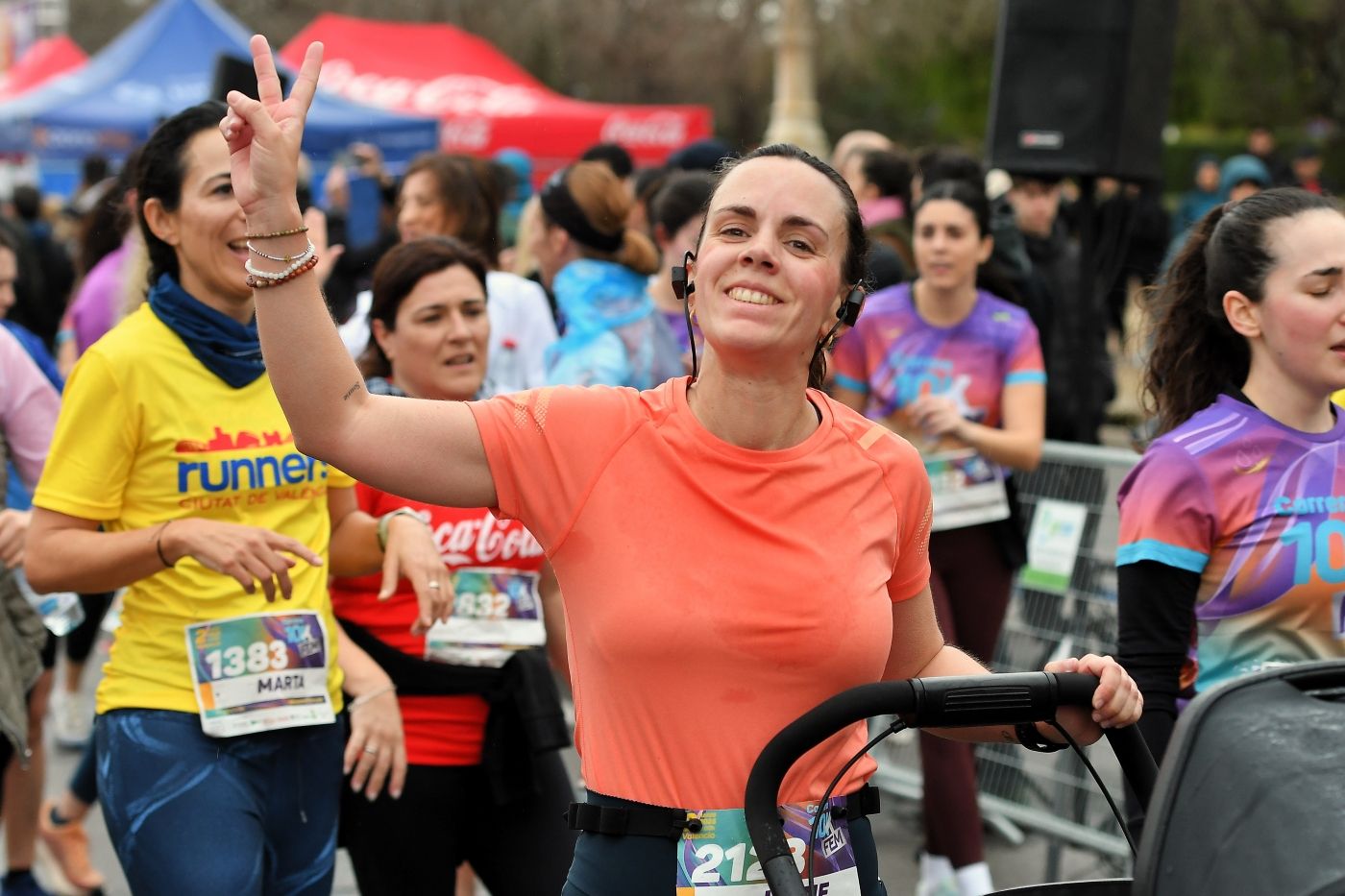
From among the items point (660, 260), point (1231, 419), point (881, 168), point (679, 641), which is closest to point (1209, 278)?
point (1231, 419)

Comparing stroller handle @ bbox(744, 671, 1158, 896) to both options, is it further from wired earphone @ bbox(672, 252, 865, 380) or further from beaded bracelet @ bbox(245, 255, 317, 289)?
beaded bracelet @ bbox(245, 255, 317, 289)

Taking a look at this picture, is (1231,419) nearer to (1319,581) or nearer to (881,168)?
(1319,581)

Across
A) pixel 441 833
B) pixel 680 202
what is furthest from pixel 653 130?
pixel 441 833

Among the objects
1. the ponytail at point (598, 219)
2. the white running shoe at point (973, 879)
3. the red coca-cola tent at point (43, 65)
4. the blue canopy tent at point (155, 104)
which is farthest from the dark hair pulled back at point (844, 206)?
the red coca-cola tent at point (43, 65)

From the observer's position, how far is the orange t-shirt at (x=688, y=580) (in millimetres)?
2312

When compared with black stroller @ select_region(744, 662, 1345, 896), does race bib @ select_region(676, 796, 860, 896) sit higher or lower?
lower

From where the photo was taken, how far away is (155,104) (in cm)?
1761

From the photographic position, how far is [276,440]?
10.9 feet

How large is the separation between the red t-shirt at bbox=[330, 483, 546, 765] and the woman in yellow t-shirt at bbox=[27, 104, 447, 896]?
0.86 ft

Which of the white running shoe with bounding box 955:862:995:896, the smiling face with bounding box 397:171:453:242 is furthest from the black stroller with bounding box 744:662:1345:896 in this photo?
the smiling face with bounding box 397:171:453:242

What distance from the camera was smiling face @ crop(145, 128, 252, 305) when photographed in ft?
10.8

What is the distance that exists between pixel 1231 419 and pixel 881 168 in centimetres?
444

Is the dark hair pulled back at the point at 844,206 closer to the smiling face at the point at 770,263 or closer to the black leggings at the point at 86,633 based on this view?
the smiling face at the point at 770,263

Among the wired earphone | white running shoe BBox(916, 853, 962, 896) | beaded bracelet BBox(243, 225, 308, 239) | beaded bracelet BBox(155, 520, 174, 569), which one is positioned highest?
beaded bracelet BBox(243, 225, 308, 239)
